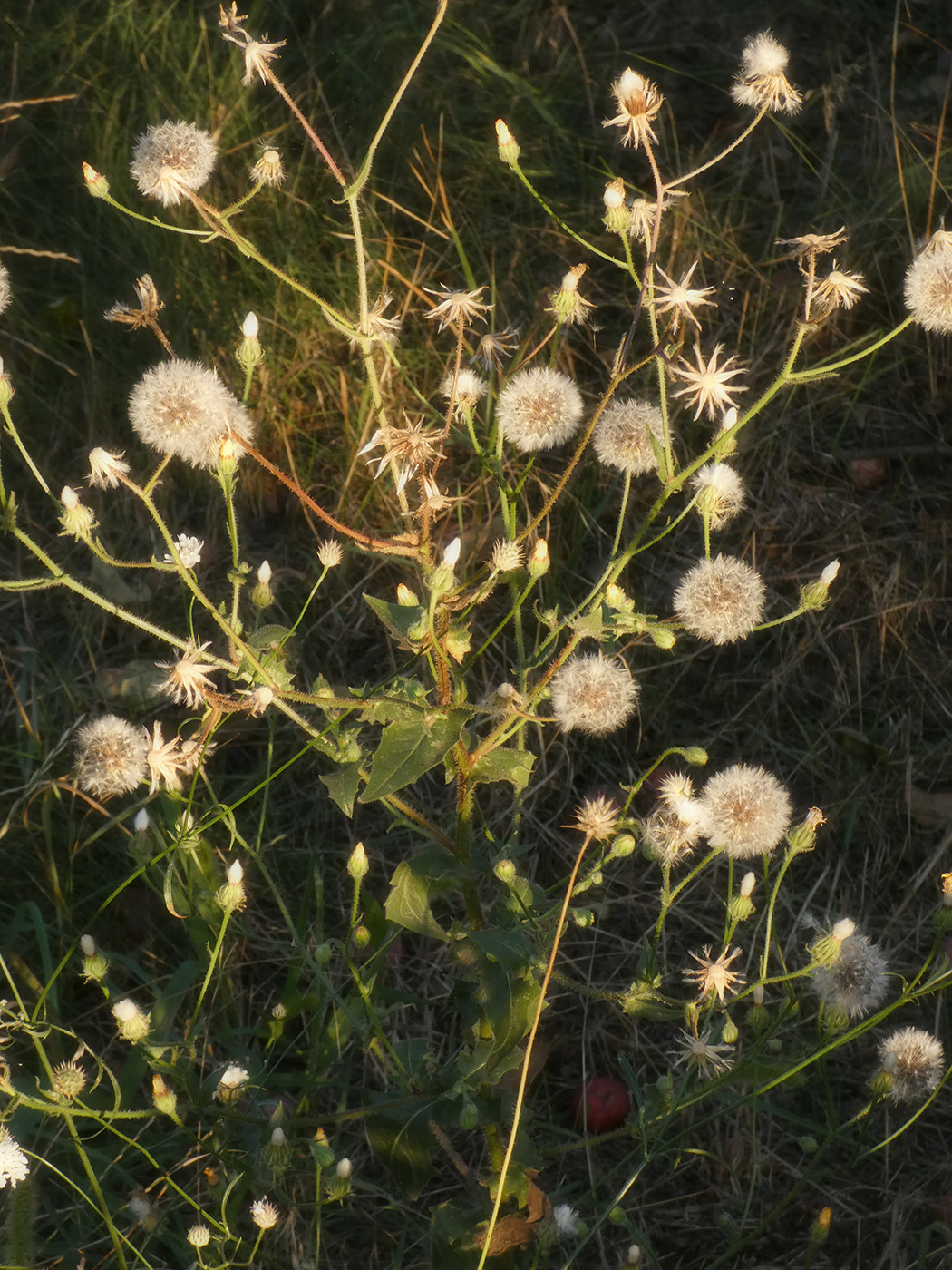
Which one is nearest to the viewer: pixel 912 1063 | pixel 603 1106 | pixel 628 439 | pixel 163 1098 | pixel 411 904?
pixel 163 1098

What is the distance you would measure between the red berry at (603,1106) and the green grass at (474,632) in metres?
0.06

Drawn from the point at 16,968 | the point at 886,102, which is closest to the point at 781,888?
the point at 16,968

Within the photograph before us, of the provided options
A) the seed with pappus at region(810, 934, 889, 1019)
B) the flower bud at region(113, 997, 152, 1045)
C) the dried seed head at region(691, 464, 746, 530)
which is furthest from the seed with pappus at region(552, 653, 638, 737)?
the flower bud at region(113, 997, 152, 1045)

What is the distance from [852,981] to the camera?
1.87 meters

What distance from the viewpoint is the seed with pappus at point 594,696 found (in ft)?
6.30

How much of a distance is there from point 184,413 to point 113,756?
1.71 ft

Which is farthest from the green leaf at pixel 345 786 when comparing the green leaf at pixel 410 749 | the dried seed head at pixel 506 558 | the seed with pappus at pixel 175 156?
the seed with pappus at pixel 175 156

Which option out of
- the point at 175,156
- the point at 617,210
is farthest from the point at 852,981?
the point at 175,156

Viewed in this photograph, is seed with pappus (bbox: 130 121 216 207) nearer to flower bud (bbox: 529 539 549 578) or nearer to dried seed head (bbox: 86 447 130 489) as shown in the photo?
dried seed head (bbox: 86 447 130 489)

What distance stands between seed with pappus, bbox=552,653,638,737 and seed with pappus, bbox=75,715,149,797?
61 centimetres

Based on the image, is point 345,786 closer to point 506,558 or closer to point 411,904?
point 411,904

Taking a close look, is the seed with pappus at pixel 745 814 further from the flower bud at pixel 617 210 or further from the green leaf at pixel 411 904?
the flower bud at pixel 617 210

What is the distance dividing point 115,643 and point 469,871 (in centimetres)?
122

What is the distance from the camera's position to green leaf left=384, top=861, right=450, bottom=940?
68.2 inches
